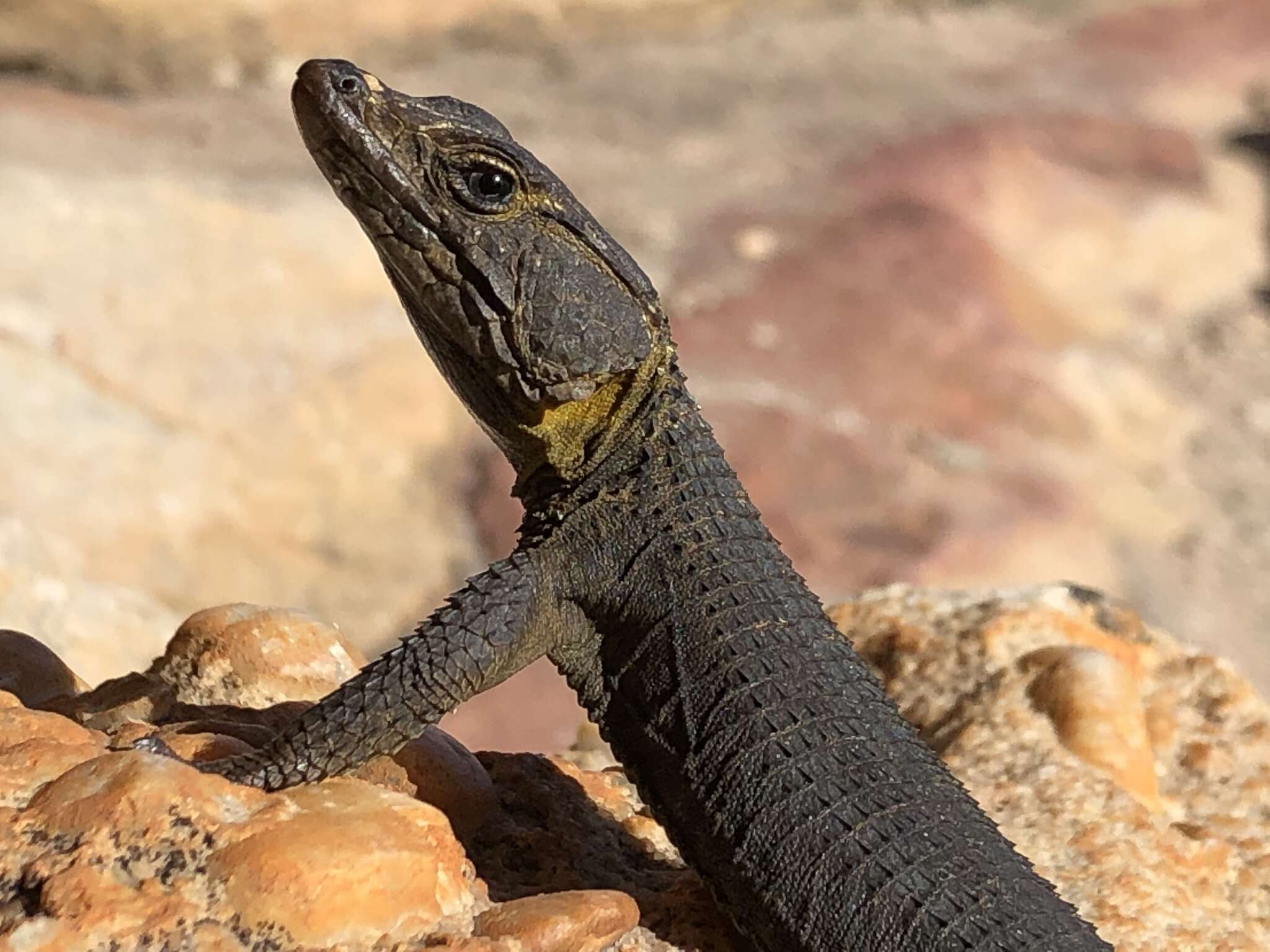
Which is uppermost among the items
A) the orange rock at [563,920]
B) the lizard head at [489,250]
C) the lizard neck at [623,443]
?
the lizard head at [489,250]

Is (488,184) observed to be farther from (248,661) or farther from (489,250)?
(248,661)

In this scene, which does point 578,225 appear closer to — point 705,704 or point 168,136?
point 705,704

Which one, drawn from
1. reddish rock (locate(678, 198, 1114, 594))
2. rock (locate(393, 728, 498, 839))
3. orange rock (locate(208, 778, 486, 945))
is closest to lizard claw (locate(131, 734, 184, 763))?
orange rock (locate(208, 778, 486, 945))

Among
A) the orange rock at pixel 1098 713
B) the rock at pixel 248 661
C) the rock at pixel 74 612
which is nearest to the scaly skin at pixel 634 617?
the rock at pixel 248 661

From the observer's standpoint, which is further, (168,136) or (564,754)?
(168,136)

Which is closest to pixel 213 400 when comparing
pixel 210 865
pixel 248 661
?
pixel 248 661

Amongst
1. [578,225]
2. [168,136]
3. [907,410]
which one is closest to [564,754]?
[578,225]

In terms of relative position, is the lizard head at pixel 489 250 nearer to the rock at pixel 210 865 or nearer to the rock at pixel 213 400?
the rock at pixel 210 865
